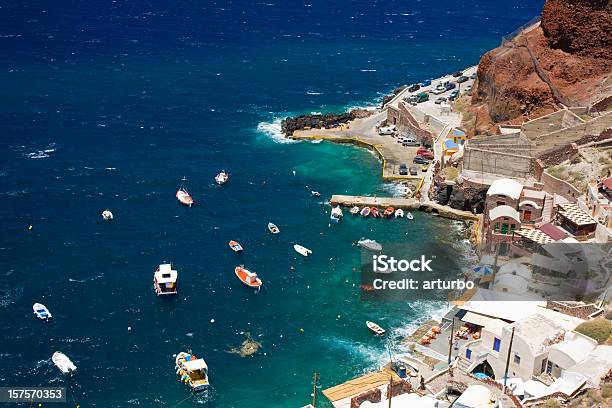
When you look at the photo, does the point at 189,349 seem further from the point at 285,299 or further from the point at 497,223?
the point at 497,223

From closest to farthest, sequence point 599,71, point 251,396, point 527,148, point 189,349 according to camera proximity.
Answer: point 251,396 → point 189,349 → point 527,148 → point 599,71

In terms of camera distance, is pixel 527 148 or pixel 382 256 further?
pixel 527 148

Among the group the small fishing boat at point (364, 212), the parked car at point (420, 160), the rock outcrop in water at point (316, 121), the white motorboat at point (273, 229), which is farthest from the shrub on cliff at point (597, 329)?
the rock outcrop in water at point (316, 121)

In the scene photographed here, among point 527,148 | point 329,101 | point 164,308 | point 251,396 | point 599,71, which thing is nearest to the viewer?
point 251,396

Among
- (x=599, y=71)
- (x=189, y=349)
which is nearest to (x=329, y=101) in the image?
(x=599, y=71)

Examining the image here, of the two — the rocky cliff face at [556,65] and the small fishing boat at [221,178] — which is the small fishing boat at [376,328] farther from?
the rocky cliff face at [556,65]

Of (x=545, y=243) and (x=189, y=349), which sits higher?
(x=545, y=243)

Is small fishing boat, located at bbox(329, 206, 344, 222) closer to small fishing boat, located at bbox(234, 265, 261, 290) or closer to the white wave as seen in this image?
small fishing boat, located at bbox(234, 265, 261, 290)

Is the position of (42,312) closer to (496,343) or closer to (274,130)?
(496,343)

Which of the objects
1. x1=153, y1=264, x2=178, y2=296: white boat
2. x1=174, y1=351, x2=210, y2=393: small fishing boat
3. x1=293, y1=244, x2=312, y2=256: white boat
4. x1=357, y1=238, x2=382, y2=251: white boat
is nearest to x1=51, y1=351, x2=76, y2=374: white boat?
x1=174, y1=351, x2=210, y2=393: small fishing boat
